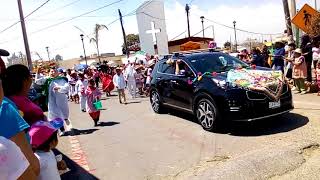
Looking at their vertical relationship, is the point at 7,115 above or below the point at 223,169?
above

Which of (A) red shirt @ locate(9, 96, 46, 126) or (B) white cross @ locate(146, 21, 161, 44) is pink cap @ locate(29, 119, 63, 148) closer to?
(A) red shirt @ locate(9, 96, 46, 126)

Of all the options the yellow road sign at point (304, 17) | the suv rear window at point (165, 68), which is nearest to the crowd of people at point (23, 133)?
the suv rear window at point (165, 68)

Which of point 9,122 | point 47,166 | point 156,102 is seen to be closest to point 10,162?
point 9,122

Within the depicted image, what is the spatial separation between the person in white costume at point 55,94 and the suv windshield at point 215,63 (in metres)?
3.13

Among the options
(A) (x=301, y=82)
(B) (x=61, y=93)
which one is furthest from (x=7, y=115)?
(A) (x=301, y=82)

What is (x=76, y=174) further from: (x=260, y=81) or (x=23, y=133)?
(x=23, y=133)

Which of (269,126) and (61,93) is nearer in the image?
(269,126)

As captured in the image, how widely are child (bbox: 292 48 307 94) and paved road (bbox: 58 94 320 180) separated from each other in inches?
43.8

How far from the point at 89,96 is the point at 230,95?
4.57 meters

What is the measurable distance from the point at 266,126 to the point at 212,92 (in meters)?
1.31

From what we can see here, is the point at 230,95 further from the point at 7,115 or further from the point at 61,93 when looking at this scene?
the point at 7,115

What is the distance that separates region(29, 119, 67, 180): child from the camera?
3.68 m

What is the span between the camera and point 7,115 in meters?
2.60

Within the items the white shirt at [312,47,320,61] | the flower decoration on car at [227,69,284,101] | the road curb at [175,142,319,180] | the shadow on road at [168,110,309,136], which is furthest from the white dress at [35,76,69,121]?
the white shirt at [312,47,320,61]
